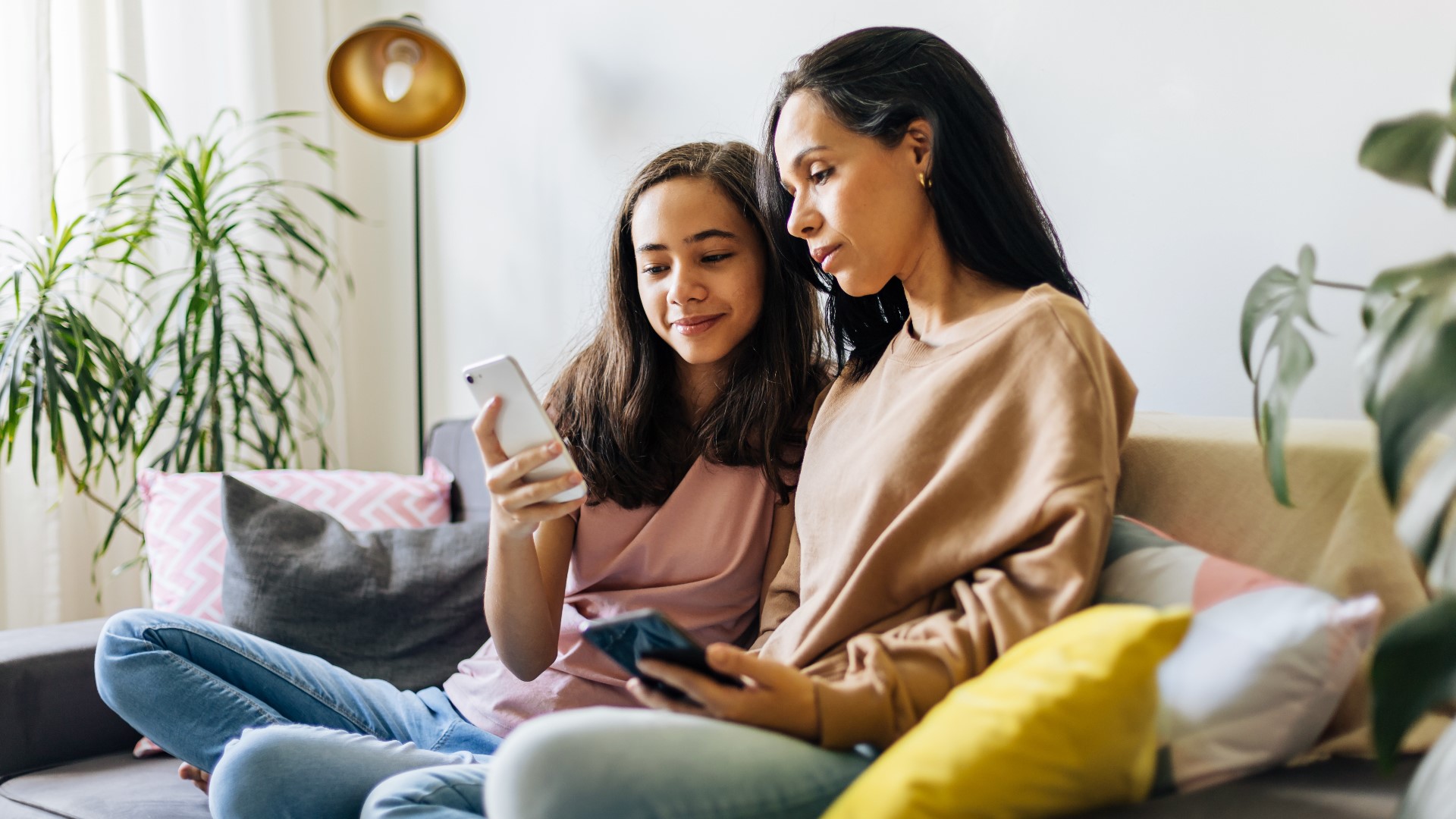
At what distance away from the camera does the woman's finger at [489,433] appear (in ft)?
4.01

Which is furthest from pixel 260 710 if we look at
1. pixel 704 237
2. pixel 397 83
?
pixel 397 83

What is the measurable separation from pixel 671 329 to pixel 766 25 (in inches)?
28.3

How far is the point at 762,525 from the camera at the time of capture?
1427 millimetres

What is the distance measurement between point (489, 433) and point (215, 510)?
78 cm

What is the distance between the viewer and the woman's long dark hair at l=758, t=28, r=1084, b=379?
1171 mm

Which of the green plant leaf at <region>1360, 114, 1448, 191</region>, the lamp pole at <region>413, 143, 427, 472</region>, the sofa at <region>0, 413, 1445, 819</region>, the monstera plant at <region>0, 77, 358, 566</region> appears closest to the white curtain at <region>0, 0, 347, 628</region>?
the monstera plant at <region>0, 77, 358, 566</region>

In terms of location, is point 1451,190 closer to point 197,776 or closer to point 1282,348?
point 1282,348

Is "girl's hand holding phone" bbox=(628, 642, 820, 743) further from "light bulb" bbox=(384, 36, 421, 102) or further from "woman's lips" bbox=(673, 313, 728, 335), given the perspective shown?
"light bulb" bbox=(384, 36, 421, 102)

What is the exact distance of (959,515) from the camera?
102cm

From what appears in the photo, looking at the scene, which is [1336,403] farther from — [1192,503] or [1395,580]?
[1395,580]

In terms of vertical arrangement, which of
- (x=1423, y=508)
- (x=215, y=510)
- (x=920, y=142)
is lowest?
(x=215, y=510)

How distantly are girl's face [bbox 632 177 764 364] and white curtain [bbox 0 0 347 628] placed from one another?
1.43 metres

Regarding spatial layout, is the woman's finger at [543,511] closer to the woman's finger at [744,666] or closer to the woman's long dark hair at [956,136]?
the woman's finger at [744,666]

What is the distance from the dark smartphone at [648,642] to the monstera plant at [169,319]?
151cm
